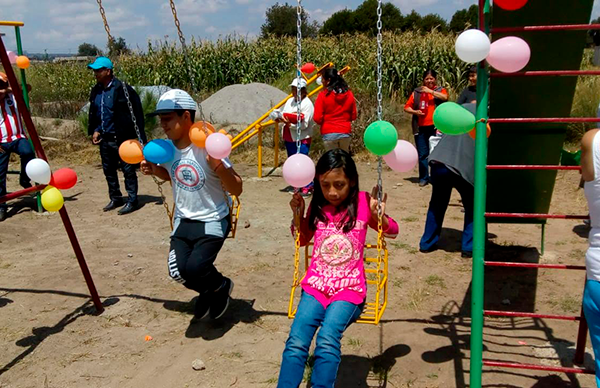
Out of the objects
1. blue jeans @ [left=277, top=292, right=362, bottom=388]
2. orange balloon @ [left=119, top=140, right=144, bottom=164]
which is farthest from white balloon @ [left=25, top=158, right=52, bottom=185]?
blue jeans @ [left=277, top=292, right=362, bottom=388]

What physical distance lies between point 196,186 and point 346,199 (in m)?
1.14

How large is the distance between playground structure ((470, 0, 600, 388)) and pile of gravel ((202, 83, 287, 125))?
884cm

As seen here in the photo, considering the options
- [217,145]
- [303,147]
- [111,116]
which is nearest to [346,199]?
A: [217,145]

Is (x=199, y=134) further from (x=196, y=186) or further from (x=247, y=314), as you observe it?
(x=247, y=314)

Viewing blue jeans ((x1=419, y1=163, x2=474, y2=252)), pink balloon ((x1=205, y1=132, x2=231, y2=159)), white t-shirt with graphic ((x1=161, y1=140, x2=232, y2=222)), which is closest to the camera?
pink balloon ((x1=205, y1=132, x2=231, y2=159))

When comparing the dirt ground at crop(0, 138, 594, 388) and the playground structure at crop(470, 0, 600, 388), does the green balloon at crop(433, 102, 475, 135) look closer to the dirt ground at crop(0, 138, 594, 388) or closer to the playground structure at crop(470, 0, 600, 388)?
the playground structure at crop(470, 0, 600, 388)

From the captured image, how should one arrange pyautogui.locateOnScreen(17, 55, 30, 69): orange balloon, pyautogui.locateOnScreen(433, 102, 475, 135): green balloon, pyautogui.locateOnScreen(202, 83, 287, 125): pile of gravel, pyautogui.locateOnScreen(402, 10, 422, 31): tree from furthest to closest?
pyautogui.locateOnScreen(402, 10, 422, 31): tree → pyautogui.locateOnScreen(202, 83, 287, 125): pile of gravel → pyautogui.locateOnScreen(17, 55, 30, 69): orange balloon → pyautogui.locateOnScreen(433, 102, 475, 135): green balloon

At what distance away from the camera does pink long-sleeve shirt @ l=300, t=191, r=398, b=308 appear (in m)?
2.90

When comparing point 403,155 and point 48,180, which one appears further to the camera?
point 48,180

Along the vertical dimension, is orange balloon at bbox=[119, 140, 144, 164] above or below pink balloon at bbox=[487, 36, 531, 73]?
below

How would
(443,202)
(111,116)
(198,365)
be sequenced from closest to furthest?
(198,365)
(443,202)
(111,116)

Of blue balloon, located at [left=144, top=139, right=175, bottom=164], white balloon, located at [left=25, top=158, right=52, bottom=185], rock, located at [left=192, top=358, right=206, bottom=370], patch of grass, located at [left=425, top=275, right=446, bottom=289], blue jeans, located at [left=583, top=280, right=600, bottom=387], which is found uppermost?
blue balloon, located at [left=144, top=139, right=175, bottom=164]

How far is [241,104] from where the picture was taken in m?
12.9

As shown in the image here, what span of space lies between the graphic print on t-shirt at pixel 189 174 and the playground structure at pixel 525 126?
72.0 inches
